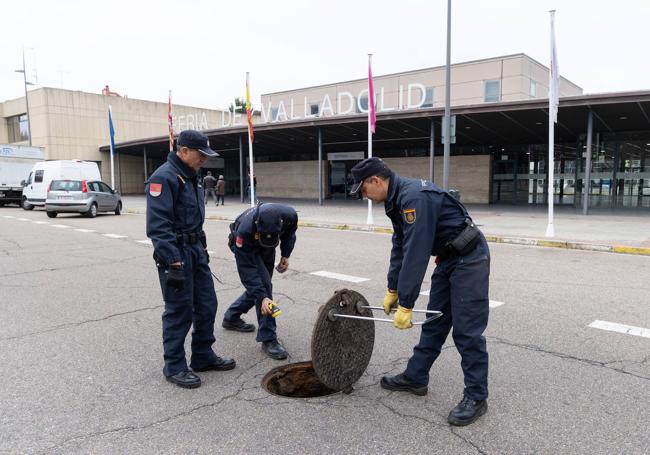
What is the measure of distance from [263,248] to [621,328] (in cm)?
357

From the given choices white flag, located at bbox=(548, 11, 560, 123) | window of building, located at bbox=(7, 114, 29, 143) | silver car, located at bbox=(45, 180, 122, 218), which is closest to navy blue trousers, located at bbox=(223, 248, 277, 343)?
white flag, located at bbox=(548, 11, 560, 123)

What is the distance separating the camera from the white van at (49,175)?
2005cm

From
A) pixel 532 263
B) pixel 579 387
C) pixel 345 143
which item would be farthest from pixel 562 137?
pixel 579 387

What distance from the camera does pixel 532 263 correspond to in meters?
8.48

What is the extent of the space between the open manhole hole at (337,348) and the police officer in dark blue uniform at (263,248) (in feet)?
1.56

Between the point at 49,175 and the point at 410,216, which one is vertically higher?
the point at 49,175

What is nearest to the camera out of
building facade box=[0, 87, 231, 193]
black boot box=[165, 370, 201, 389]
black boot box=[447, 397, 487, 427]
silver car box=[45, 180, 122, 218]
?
black boot box=[447, 397, 487, 427]

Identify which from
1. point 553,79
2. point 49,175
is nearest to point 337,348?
point 553,79

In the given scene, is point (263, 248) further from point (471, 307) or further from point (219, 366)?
point (471, 307)

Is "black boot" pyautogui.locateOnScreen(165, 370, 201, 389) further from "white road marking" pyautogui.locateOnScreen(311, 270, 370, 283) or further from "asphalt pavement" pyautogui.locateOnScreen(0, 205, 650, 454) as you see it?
"white road marking" pyautogui.locateOnScreen(311, 270, 370, 283)

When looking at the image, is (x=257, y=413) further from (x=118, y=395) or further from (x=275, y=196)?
(x=275, y=196)

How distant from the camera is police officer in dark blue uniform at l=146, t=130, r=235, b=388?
334cm

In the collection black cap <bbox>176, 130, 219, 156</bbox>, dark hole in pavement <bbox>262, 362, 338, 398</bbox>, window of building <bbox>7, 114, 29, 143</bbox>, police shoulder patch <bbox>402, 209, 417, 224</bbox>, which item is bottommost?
dark hole in pavement <bbox>262, 362, 338, 398</bbox>

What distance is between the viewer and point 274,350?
4.09 meters
